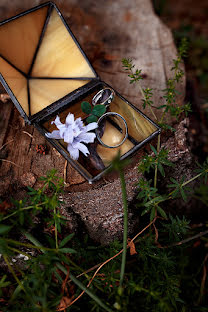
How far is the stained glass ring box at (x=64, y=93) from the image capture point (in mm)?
1146

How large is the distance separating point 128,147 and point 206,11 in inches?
79.8

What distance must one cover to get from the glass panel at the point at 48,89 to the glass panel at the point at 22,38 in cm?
9

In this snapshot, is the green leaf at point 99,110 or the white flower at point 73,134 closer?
the white flower at point 73,134

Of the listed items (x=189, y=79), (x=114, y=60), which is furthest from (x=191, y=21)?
(x=114, y=60)

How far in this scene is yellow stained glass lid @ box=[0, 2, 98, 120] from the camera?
1.18 meters

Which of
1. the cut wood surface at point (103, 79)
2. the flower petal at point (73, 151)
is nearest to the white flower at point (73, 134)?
the flower petal at point (73, 151)

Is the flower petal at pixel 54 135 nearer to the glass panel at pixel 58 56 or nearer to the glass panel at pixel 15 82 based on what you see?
the glass panel at pixel 15 82

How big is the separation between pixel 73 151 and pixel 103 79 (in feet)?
1.73

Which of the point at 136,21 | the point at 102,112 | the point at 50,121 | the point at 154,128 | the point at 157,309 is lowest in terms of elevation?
the point at 157,309

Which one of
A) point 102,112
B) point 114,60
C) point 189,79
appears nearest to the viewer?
point 102,112

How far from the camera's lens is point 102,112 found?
47.1 inches

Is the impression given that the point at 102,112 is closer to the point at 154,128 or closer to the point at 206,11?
the point at 154,128

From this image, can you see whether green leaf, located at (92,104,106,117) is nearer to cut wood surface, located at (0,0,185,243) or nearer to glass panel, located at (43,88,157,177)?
glass panel, located at (43,88,157,177)

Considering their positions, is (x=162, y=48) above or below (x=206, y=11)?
below
